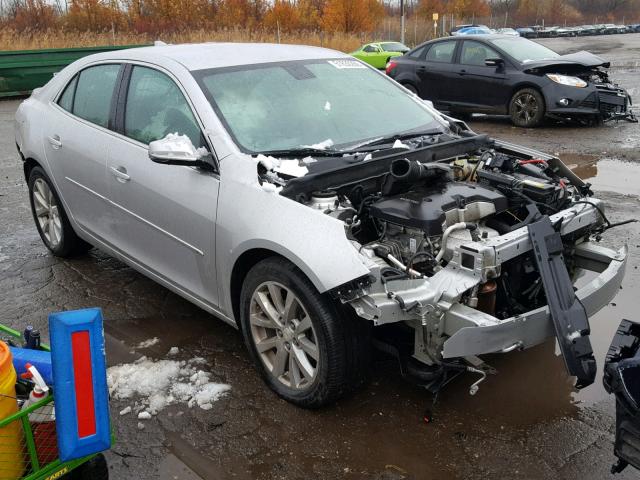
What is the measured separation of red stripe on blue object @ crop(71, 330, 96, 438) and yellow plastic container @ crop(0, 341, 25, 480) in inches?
12.8

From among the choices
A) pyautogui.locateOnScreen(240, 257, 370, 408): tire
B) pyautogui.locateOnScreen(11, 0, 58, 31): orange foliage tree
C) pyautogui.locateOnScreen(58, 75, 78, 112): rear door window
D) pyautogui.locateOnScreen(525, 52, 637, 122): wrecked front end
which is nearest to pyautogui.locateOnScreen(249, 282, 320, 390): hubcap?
pyautogui.locateOnScreen(240, 257, 370, 408): tire

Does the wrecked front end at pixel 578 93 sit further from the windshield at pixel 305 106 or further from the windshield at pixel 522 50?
the windshield at pixel 305 106

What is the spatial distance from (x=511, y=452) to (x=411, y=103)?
254 cm

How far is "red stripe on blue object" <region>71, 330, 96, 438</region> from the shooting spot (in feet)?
6.99

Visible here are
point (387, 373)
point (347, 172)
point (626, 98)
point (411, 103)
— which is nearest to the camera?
point (347, 172)

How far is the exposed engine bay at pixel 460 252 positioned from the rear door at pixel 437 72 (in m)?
8.22

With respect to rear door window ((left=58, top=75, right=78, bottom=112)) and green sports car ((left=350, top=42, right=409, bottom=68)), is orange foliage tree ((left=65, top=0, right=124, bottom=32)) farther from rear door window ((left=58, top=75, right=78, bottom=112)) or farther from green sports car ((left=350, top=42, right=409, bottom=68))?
rear door window ((left=58, top=75, right=78, bottom=112))

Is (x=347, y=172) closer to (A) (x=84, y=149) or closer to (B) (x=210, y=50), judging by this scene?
(B) (x=210, y=50)

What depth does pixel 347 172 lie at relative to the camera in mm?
3381

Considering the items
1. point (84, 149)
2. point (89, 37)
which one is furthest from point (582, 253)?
point (89, 37)

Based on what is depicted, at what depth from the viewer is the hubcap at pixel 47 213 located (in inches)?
206

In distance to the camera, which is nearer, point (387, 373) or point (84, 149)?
point (387, 373)

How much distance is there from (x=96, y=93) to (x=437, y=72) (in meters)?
8.37

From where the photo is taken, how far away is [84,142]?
449cm
